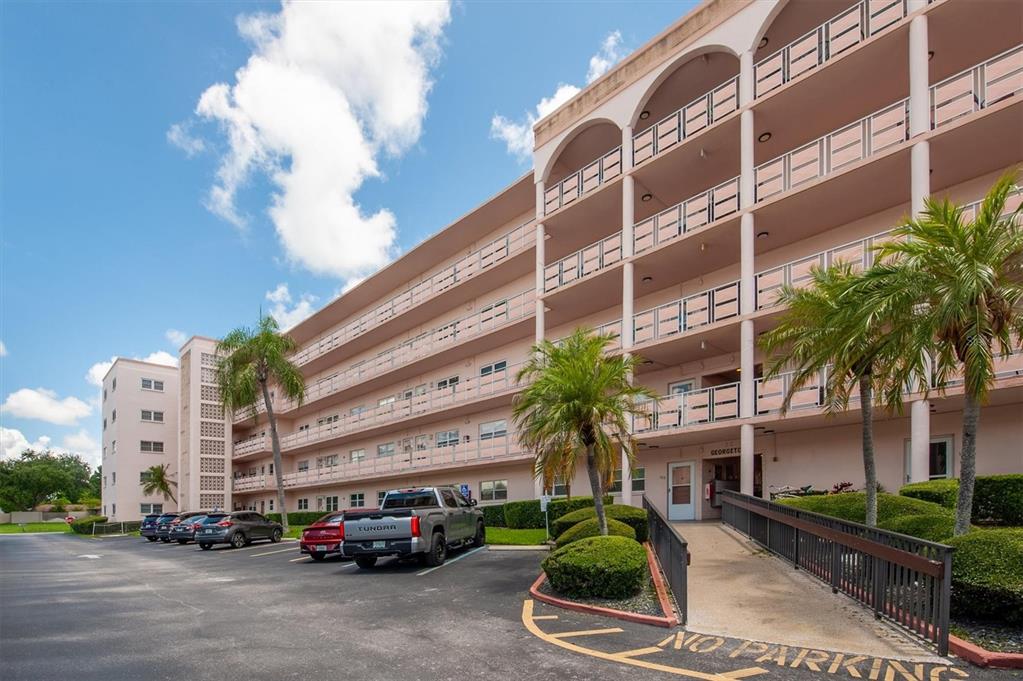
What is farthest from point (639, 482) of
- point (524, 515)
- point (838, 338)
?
point (838, 338)

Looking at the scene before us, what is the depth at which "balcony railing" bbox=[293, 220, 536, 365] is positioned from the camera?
90.4 ft

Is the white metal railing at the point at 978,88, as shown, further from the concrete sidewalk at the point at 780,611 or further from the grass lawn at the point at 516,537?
the grass lawn at the point at 516,537

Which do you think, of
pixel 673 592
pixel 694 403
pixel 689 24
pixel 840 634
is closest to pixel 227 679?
pixel 673 592

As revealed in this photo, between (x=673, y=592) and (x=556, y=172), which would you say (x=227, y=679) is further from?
(x=556, y=172)

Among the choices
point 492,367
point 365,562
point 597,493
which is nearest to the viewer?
point 597,493

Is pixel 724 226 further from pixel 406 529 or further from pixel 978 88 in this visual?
pixel 406 529

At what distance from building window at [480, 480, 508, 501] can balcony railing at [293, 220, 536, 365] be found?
988cm

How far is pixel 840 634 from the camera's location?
7461 millimetres

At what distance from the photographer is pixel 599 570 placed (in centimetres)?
959

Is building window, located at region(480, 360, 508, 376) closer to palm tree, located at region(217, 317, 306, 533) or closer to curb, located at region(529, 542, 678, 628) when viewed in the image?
palm tree, located at region(217, 317, 306, 533)

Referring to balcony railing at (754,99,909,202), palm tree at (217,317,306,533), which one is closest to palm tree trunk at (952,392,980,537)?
balcony railing at (754,99,909,202)

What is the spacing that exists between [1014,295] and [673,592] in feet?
21.3

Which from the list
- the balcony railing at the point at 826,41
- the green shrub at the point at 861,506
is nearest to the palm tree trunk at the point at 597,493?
the green shrub at the point at 861,506

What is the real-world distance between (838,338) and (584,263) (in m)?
13.3
